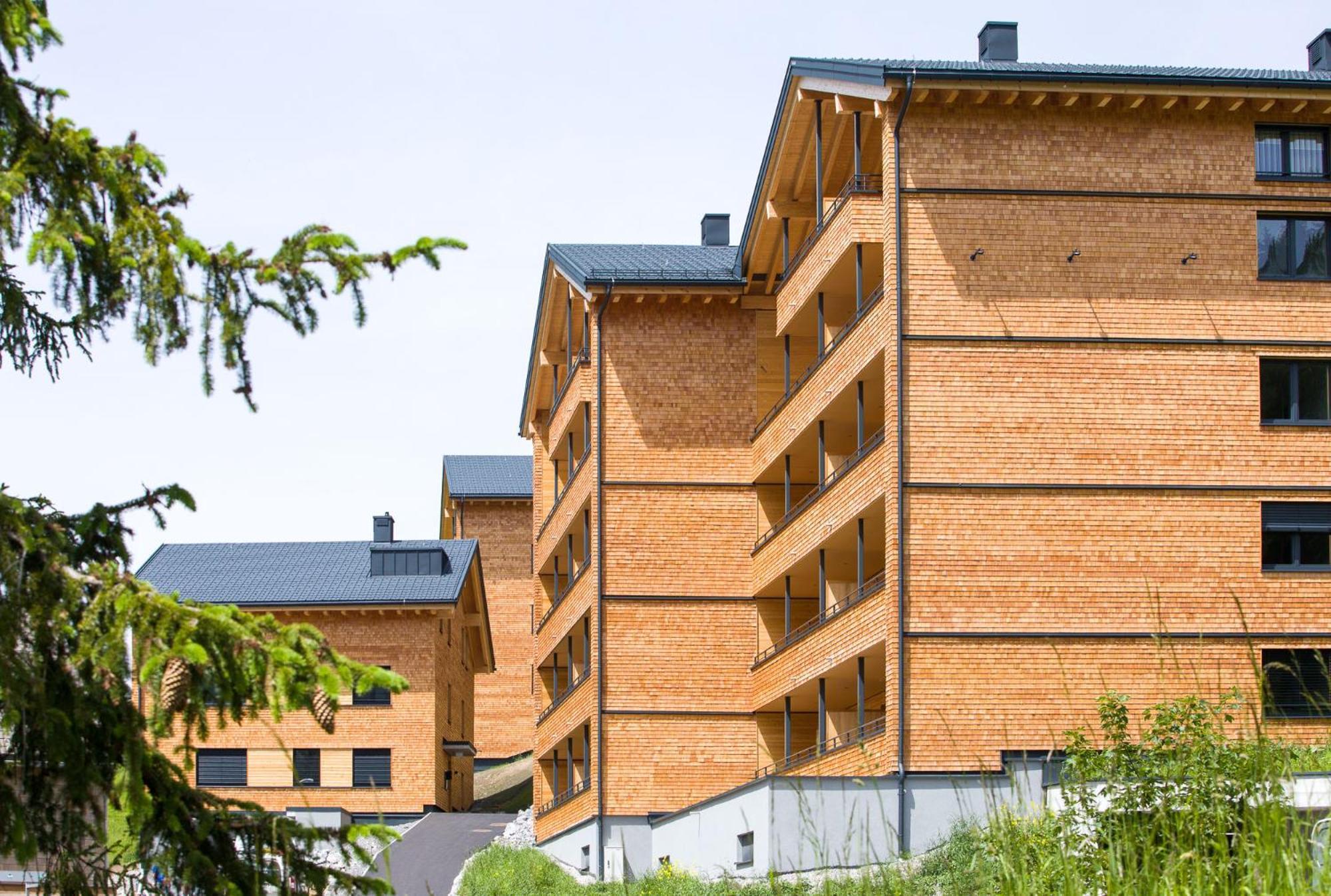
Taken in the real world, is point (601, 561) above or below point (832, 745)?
above

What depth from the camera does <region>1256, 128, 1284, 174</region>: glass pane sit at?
29953 millimetres

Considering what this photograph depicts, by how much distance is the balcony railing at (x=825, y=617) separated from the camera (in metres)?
29.8

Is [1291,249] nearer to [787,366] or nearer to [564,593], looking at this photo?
[787,366]

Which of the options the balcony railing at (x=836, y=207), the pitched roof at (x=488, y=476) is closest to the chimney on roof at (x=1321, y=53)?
Result: the balcony railing at (x=836, y=207)

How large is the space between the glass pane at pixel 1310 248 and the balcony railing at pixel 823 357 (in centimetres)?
680

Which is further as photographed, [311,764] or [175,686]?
[311,764]

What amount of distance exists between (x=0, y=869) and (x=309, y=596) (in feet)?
94.9

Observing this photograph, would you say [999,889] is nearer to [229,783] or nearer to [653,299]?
[653,299]

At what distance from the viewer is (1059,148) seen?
2942 cm

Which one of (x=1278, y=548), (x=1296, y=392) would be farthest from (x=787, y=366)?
(x=1278, y=548)

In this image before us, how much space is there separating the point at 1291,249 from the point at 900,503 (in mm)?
7888

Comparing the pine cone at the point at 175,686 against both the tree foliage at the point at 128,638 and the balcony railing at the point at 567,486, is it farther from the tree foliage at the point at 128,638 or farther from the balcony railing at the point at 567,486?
the balcony railing at the point at 567,486

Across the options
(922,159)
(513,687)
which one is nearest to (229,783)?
(513,687)

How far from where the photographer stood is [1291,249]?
29953 millimetres
